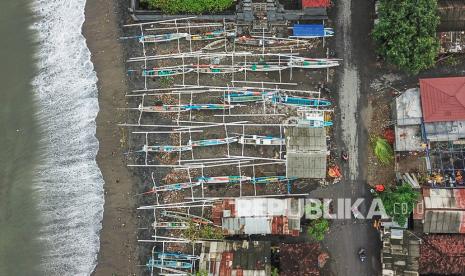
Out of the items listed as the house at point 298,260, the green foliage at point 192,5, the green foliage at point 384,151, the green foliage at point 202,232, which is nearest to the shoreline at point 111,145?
the green foliage at point 192,5

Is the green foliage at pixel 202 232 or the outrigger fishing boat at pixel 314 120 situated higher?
the outrigger fishing boat at pixel 314 120

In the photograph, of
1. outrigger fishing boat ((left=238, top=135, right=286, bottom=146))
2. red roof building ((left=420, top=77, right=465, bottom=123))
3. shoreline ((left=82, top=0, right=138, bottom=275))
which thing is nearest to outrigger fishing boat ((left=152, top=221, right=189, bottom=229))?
shoreline ((left=82, top=0, right=138, bottom=275))

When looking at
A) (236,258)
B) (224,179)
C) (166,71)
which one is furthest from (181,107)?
(236,258)

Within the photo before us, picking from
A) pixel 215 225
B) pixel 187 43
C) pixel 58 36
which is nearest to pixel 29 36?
pixel 58 36

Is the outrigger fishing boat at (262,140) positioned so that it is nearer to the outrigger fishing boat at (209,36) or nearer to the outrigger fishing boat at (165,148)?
the outrigger fishing boat at (165,148)

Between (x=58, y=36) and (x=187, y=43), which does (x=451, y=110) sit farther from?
(x=58, y=36)

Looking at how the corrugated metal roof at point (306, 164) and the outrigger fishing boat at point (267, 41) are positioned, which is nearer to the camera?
the corrugated metal roof at point (306, 164)
